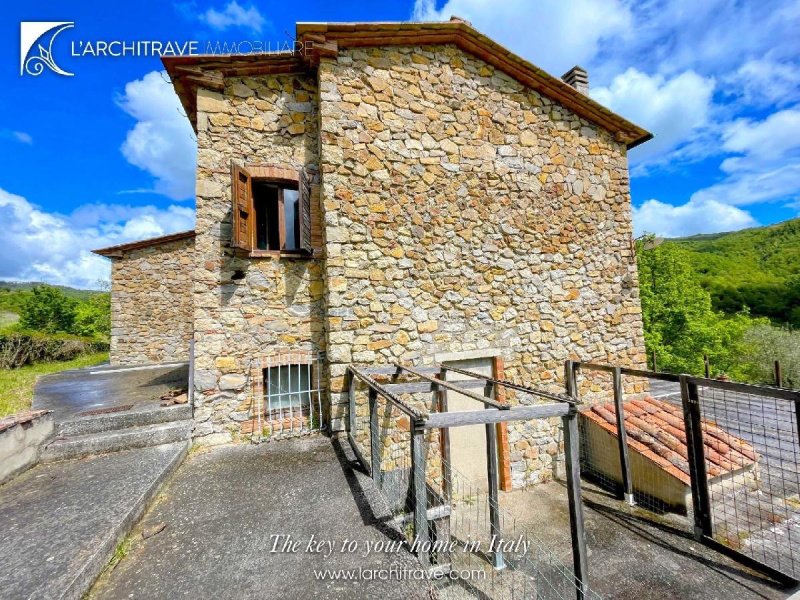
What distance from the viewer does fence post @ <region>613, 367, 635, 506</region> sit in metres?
4.92

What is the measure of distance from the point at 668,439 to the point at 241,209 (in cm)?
711

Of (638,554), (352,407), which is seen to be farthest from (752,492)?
(352,407)

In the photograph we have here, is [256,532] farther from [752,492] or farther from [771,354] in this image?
[771,354]

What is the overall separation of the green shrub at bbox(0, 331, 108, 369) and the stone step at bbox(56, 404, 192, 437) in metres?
8.87

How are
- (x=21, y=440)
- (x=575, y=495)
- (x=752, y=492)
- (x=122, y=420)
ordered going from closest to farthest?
(x=575, y=495), (x=21, y=440), (x=122, y=420), (x=752, y=492)

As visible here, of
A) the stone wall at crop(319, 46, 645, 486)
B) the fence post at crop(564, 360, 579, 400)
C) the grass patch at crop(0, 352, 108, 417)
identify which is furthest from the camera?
the fence post at crop(564, 360, 579, 400)

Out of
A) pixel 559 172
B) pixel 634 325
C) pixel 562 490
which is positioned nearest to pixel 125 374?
pixel 562 490

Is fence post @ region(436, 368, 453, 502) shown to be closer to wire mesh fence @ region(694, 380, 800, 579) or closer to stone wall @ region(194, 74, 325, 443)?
stone wall @ region(194, 74, 325, 443)

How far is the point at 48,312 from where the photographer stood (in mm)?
20453

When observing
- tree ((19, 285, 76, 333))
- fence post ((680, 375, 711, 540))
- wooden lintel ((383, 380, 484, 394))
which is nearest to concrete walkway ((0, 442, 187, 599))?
wooden lintel ((383, 380, 484, 394))

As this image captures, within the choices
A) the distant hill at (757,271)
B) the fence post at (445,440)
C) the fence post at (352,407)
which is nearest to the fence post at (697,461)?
the fence post at (445,440)

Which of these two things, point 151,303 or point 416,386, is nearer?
point 416,386

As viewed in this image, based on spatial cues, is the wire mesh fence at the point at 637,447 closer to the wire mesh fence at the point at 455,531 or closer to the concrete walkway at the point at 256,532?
the wire mesh fence at the point at 455,531

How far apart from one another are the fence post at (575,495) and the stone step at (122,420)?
180 inches
